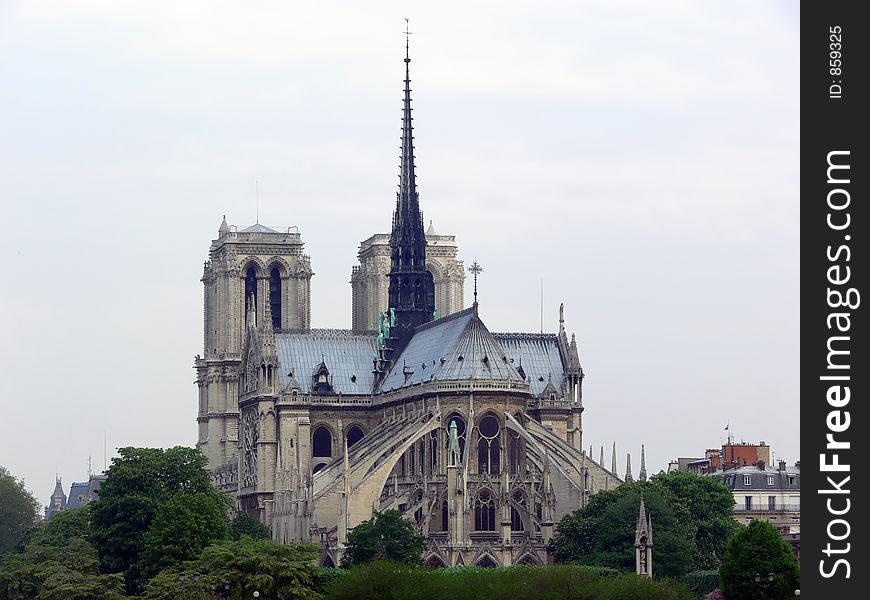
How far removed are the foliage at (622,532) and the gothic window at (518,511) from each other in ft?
21.2

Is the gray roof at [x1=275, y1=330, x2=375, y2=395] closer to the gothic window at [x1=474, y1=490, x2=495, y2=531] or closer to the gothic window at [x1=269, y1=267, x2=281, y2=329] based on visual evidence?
the gothic window at [x1=269, y1=267, x2=281, y2=329]

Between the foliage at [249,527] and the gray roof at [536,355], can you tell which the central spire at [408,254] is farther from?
the foliage at [249,527]

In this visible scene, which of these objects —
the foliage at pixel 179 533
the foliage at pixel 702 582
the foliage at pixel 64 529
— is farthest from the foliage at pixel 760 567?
the foliage at pixel 64 529

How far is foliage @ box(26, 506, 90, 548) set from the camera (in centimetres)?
13500

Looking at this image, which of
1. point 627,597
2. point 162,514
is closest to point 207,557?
point 162,514

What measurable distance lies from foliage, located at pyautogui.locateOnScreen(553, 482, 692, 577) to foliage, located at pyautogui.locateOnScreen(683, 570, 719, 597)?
12.9 ft

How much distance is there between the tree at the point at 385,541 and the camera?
407 ft

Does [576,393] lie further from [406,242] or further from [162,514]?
[162,514]

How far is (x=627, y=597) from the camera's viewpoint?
3647 inches

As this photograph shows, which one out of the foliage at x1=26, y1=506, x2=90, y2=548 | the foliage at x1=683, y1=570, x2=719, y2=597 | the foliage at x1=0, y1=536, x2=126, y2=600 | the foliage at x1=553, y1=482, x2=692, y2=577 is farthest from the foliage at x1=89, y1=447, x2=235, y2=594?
the foliage at x1=683, y1=570, x2=719, y2=597
